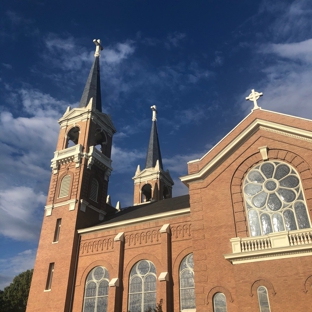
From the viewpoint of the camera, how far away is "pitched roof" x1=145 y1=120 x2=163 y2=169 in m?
47.7

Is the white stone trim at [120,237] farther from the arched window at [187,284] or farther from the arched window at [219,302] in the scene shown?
the arched window at [219,302]

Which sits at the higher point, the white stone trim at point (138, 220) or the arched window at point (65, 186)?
the arched window at point (65, 186)

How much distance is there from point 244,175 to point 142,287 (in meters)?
10.5

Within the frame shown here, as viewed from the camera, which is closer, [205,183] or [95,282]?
[205,183]

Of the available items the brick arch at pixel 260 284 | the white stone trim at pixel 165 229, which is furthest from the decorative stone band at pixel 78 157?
the brick arch at pixel 260 284

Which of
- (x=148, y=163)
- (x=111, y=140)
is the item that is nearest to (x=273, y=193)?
(x=111, y=140)

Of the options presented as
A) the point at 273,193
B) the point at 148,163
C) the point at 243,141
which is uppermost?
the point at 148,163

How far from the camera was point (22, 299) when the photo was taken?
141ft

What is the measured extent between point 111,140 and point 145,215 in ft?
42.9

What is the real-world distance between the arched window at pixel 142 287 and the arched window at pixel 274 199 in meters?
8.46

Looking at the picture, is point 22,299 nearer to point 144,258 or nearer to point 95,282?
point 95,282

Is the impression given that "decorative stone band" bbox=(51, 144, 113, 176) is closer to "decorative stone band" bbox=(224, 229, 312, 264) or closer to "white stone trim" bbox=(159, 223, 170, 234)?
"white stone trim" bbox=(159, 223, 170, 234)

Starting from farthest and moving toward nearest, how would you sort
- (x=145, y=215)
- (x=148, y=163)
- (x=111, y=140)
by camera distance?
(x=148, y=163) < (x=111, y=140) < (x=145, y=215)

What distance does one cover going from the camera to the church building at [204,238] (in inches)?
652
